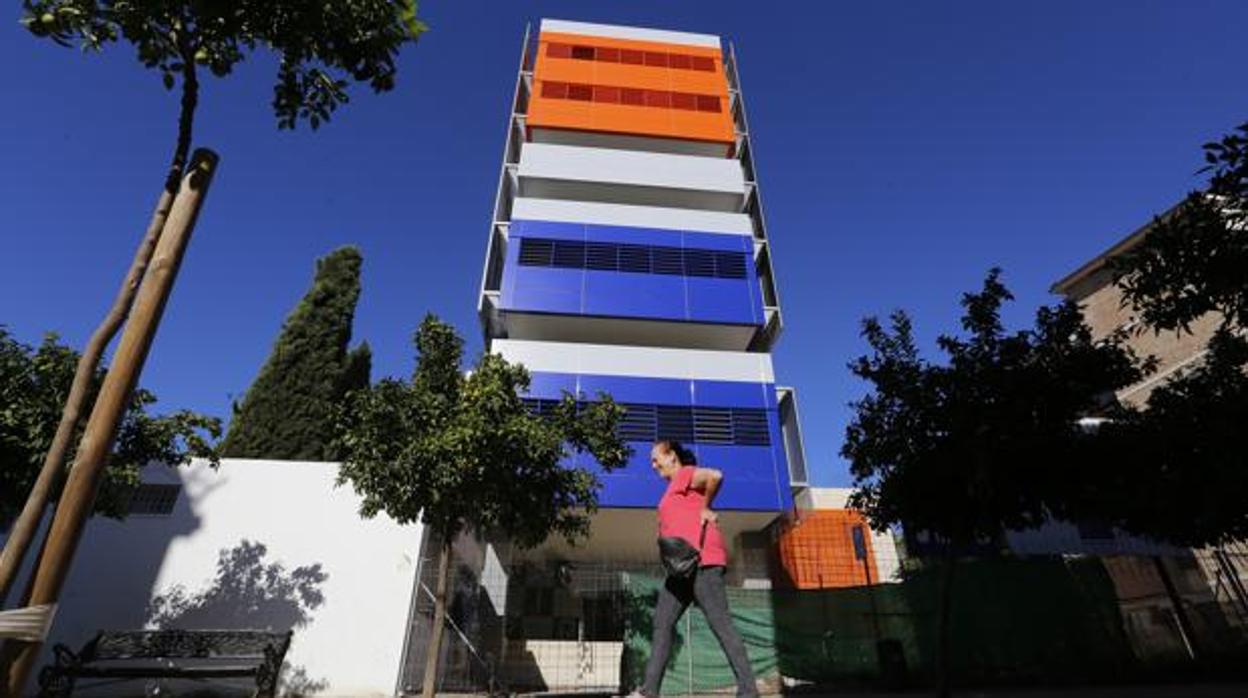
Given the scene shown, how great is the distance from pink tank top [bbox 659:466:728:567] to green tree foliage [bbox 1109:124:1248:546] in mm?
6855

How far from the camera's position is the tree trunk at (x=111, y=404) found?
1.92m

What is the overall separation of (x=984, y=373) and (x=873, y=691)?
603cm

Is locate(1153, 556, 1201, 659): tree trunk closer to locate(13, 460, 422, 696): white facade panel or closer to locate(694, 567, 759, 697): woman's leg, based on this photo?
locate(694, 567, 759, 697): woman's leg

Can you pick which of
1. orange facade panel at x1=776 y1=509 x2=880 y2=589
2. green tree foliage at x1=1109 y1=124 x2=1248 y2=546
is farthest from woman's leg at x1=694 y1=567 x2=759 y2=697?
orange facade panel at x1=776 y1=509 x2=880 y2=589

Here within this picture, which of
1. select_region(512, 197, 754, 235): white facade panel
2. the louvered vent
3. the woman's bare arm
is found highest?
select_region(512, 197, 754, 235): white facade panel

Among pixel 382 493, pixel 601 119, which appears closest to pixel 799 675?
pixel 382 493

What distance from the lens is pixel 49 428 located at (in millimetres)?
8312

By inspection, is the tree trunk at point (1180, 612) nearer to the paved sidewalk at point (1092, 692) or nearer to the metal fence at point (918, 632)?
the metal fence at point (918, 632)

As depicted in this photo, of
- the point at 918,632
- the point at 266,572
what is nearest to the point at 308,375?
the point at 266,572

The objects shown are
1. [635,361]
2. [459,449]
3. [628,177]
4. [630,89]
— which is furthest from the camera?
[630,89]

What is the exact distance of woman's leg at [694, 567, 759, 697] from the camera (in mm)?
3104

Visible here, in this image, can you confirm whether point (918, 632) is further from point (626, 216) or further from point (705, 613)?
point (626, 216)

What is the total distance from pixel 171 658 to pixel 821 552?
16.1m

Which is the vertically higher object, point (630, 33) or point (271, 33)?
point (630, 33)
